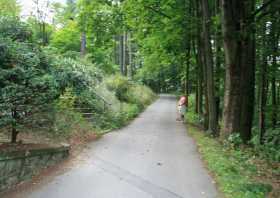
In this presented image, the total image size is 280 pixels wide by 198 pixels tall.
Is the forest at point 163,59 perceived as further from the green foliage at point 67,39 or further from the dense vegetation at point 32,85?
the green foliage at point 67,39

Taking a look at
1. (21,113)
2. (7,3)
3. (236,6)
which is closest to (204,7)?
(236,6)

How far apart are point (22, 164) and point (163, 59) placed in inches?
687

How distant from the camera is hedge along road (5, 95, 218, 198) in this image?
22.4 feet

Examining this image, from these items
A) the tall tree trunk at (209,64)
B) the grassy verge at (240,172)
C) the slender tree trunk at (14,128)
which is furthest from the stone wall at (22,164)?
the tall tree trunk at (209,64)

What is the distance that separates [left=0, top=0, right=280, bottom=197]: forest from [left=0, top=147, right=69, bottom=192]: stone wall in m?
0.85

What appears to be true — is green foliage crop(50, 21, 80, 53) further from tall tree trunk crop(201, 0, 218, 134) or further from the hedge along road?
the hedge along road

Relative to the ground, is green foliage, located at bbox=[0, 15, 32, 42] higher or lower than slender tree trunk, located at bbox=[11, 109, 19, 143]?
higher

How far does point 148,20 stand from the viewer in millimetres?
19000

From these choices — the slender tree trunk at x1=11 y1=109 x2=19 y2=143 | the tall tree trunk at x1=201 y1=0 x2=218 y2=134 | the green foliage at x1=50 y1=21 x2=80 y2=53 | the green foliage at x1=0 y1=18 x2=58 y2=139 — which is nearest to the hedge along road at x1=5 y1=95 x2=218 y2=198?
the slender tree trunk at x1=11 y1=109 x2=19 y2=143

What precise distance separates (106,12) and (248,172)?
13857 mm

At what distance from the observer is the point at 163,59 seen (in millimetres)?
23953

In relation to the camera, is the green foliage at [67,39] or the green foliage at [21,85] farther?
the green foliage at [67,39]

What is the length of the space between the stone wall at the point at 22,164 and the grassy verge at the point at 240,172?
401cm

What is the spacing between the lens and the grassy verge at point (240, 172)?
20.8 ft
